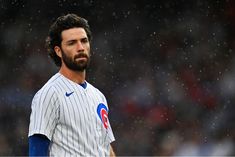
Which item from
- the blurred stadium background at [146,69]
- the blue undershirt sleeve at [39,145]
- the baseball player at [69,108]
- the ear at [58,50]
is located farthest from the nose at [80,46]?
the blurred stadium background at [146,69]

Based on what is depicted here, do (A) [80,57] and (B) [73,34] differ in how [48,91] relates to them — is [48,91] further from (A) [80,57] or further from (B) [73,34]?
(B) [73,34]

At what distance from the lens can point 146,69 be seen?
27.7ft

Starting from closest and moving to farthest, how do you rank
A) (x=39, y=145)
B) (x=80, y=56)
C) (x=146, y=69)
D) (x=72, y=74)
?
(x=39, y=145)
(x=80, y=56)
(x=72, y=74)
(x=146, y=69)

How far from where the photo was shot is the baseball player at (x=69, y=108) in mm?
2807

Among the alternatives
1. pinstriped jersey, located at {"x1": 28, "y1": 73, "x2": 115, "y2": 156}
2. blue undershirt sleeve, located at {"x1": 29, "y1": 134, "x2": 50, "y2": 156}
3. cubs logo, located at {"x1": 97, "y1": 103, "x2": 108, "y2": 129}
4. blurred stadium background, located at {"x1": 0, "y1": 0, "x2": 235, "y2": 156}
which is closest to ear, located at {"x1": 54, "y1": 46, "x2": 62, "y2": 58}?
pinstriped jersey, located at {"x1": 28, "y1": 73, "x2": 115, "y2": 156}

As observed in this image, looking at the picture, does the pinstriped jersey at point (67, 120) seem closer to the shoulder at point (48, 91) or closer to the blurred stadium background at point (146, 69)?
the shoulder at point (48, 91)

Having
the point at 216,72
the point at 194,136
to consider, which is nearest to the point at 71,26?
the point at 194,136

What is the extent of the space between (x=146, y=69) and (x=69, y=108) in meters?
5.59

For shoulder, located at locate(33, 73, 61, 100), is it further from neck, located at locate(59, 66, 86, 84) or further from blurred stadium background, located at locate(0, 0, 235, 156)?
blurred stadium background, located at locate(0, 0, 235, 156)

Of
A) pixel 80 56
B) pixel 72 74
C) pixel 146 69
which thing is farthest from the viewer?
pixel 146 69

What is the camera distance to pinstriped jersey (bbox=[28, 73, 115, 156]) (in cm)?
281

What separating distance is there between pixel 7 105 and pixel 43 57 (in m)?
0.85

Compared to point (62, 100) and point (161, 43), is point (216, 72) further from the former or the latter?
point (62, 100)

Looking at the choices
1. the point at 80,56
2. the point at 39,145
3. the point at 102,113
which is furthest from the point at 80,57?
the point at 39,145
